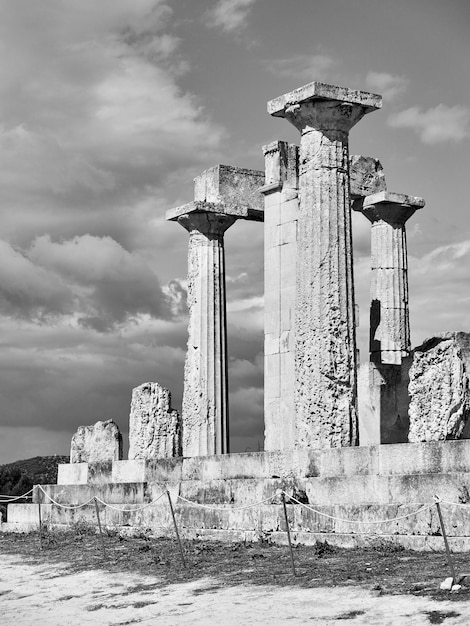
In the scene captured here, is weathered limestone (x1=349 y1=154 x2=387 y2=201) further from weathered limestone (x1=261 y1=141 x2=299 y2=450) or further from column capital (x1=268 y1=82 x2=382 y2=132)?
column capital (x1=268 y1=82 x2=382 y2=132)

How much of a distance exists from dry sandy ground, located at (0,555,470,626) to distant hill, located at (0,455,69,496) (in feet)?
78.4

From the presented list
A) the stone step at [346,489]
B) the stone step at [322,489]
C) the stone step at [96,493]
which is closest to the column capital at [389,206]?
the stone step at [322,489]

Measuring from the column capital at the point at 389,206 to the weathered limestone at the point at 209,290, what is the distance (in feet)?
8.64

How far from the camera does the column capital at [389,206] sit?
2794 centimetres

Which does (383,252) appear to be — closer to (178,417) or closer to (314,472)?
(178,417)

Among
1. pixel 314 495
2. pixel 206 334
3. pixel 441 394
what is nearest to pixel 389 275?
pixel 206 334

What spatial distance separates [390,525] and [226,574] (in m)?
2.67

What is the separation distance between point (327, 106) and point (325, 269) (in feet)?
9.66

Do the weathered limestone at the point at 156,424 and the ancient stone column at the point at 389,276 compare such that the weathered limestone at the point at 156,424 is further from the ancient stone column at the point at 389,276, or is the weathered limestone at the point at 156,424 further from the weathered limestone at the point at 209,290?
the ancient stone column at the point at 389,276

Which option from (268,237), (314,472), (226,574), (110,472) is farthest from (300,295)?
(110,472)

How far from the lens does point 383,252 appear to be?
2859cm

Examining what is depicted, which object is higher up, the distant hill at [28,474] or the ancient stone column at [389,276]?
the ancient stone column at [389,276]

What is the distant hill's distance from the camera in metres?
41.5

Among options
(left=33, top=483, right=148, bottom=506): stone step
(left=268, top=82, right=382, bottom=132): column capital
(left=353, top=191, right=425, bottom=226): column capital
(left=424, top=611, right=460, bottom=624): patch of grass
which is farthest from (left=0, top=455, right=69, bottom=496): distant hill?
Result: (left=424, top=611, right=460, bottom=624): patch of grass
